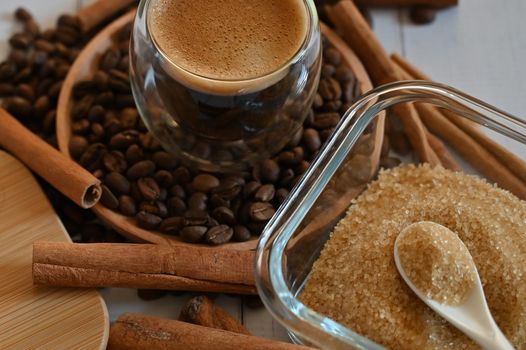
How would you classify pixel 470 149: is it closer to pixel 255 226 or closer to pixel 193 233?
pixel 255 226

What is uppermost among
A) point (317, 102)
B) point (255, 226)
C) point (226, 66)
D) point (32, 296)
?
point (226, 66)

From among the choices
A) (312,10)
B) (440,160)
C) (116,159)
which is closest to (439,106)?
(440,160)

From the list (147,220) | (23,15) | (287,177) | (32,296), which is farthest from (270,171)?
(23,15)

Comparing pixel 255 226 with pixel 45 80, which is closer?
pixel 255 226

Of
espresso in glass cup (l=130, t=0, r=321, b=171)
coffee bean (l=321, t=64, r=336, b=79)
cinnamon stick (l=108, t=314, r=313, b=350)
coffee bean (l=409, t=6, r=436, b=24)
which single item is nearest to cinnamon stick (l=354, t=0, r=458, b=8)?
coffee bean (l=409, t=6, r=436, b=24)

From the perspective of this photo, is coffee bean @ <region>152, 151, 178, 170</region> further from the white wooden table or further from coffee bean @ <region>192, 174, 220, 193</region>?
the white wooden table

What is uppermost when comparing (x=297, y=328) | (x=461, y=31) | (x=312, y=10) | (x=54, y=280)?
(x=312, y=10)

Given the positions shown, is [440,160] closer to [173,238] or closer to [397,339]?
[397,339]
